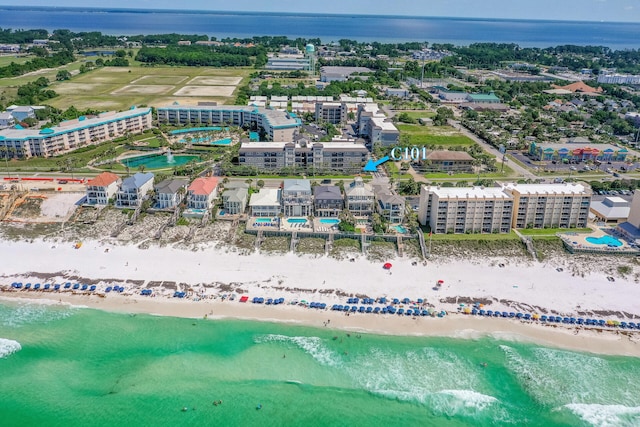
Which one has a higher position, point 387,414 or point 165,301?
point 165,301

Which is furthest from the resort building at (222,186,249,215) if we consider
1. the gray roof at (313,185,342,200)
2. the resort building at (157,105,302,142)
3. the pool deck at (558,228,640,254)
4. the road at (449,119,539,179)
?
the road at (449,119,539,179)

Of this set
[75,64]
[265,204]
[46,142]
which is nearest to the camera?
[265,204]

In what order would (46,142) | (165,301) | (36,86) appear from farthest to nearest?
(36,86) → (46,142) → (165,301)

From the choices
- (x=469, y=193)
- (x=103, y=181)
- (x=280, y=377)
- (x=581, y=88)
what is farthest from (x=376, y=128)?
(x=581, y=88)

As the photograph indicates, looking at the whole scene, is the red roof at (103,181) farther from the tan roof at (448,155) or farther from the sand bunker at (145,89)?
the sand bunker at (145,89)

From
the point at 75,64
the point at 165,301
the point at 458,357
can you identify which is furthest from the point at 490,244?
the point at 75,64

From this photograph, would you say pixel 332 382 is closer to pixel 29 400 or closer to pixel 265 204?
pixel 29 400

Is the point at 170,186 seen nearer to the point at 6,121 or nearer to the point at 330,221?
the point at 330,221
